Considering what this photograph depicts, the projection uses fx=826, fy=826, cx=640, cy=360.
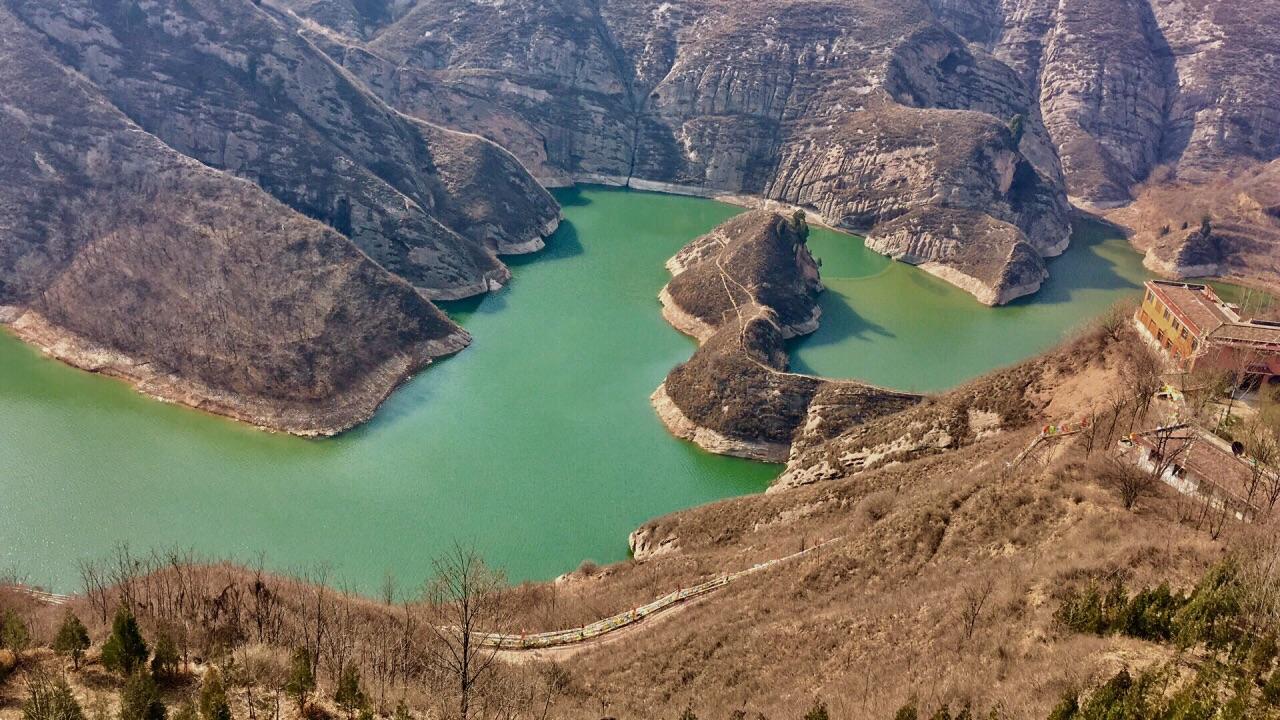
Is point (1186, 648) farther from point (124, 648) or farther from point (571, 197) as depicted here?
point (571, 197)

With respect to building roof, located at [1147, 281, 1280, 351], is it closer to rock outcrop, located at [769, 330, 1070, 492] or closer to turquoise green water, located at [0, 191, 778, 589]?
rock outcrop, located at [769, 330, 1070, 492]

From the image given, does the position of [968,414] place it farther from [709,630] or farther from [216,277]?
[216,277]

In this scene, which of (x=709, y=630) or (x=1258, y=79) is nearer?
(x=709, y=630)

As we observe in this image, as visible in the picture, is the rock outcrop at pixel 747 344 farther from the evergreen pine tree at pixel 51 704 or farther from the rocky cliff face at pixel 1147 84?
the rocky cliff face at pixel 1147 84

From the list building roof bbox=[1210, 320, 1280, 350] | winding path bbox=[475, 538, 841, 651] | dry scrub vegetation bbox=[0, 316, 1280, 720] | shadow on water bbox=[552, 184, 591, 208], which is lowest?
shadow on water bbox=[552, 184, 591, 208]

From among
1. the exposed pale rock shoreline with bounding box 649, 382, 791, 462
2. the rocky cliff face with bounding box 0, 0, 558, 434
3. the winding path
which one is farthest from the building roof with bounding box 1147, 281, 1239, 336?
the rocky cliff face with bounding box 0, 0, 558, 434

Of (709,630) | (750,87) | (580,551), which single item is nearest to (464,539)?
(580,551)

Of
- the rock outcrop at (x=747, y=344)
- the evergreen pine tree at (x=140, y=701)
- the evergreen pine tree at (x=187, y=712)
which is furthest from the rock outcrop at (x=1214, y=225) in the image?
the evergreen pine tree at (x=140, y=701)

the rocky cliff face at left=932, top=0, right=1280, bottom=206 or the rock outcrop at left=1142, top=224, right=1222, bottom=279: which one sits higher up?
the rocky cliff face at left=932, top=0, right=1280, bottom=206
